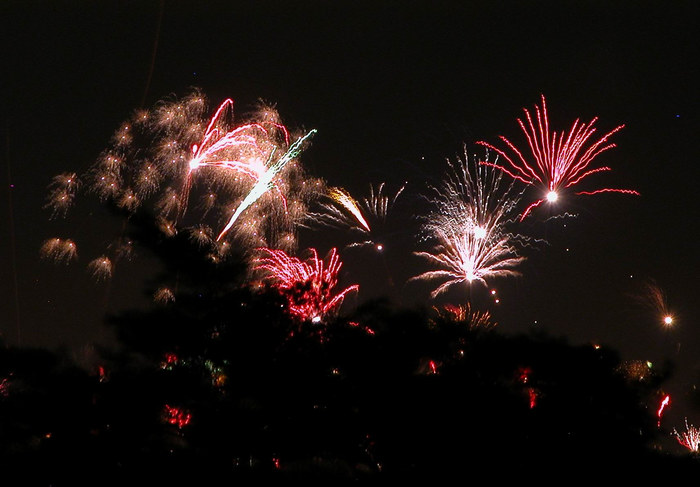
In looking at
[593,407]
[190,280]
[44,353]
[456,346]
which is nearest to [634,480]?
[593,407]

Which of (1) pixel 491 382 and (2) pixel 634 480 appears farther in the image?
(1) pixel 491 382

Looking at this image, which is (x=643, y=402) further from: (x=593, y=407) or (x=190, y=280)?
(x=190, y=280)

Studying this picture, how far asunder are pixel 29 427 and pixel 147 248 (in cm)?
211

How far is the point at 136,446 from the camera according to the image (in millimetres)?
5277

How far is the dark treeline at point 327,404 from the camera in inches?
201

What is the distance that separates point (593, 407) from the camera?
546cm

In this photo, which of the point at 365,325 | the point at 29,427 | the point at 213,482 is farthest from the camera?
the point at 365,325

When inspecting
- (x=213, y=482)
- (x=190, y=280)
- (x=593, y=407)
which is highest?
(x=190, y=280)

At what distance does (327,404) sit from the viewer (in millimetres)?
5680

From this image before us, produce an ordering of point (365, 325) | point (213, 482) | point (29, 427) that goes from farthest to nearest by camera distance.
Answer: point (365, 325) < point (29, 427) < point (213, 482)

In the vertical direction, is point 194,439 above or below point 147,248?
below

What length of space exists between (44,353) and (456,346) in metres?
3.36

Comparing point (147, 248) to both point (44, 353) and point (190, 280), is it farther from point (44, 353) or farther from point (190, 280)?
point (44, 353)

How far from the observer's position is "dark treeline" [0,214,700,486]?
201 inches
